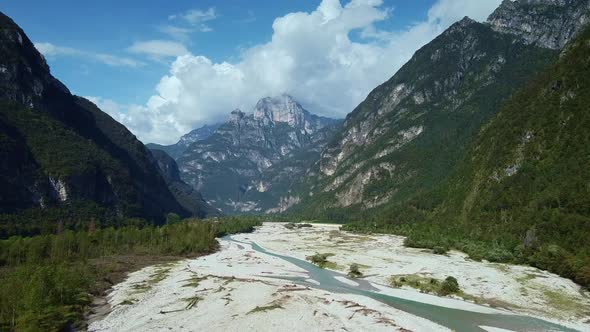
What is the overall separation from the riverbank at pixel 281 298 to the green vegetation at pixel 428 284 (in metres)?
2.37

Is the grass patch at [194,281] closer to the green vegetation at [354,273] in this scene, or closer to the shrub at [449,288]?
the green vegetation at [354,273]

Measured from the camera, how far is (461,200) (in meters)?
198

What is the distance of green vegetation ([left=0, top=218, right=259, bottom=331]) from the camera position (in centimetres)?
5638

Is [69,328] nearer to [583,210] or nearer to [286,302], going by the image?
[286,302]

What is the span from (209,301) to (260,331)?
731 inches

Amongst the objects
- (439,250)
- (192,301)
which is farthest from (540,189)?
(192,301)

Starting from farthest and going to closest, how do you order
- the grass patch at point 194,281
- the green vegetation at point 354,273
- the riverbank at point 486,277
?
1. the green vegetation at point 354,273
2. the grass patch at point 194,281
3. the riverbank at point 486,277

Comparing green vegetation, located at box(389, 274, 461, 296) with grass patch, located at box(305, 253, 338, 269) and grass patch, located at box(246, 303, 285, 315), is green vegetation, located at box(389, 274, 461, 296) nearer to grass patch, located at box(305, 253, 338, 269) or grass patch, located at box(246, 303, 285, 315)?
grass patch, located at box(305, 253, 338, 269)

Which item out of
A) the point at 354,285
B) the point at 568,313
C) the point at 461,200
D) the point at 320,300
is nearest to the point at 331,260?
the point at 354,285

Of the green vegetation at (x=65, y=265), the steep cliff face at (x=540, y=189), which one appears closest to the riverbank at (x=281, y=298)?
the green vegetation at (x=65, y=265)

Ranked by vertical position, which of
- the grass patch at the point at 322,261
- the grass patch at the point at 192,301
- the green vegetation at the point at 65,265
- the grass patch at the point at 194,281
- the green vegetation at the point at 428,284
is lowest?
the grass patch at the point at 322,261

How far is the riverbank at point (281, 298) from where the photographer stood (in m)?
59.8

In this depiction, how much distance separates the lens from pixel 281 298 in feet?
238

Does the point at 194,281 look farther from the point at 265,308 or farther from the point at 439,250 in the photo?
the point at 439,250
